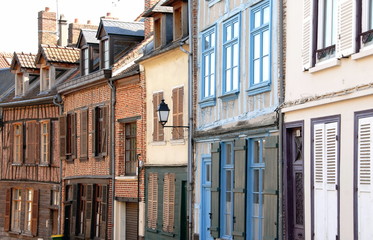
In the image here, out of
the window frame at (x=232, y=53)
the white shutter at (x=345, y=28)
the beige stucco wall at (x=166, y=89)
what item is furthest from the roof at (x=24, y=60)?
the white shutter at (x=345, y=28)

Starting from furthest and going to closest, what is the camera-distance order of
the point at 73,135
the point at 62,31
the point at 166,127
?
the point at 62,31 → the point at 73,135 → the point at 166,127

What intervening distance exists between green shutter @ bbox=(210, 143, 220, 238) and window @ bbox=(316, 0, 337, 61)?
5260 millimetres

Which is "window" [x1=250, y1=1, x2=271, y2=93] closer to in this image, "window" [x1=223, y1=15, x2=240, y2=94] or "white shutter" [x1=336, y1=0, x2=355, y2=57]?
"window" [x1=223, y1=15, x2=240, y2=94]

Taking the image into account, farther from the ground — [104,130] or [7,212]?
[104,130]

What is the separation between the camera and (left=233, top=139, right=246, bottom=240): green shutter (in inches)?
680

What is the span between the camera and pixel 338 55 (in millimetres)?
13125

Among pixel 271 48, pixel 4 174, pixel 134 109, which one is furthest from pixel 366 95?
pixel 4 174

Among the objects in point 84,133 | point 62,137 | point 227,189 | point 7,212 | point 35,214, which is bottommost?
point 7,212

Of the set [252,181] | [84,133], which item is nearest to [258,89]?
[252,181]

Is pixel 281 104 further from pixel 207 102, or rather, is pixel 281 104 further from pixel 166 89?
pixel 166 89

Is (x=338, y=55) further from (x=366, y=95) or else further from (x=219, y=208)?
(x=219, y=208)

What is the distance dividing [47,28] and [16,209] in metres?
8.01

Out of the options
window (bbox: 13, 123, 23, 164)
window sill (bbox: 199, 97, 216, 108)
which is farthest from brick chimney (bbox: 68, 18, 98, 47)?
window sill (bbox: 199, 97, 216, 108)

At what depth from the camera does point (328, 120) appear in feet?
44.6
